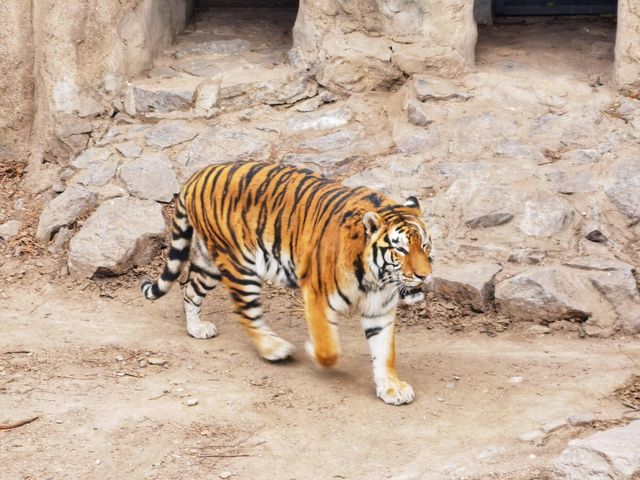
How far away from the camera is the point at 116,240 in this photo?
7.66 meters

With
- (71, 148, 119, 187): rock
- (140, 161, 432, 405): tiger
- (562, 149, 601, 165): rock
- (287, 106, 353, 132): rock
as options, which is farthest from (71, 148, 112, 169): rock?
(562, 149, 601, 165): rock

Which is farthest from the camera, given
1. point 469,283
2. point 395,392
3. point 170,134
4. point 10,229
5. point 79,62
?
point 79,62

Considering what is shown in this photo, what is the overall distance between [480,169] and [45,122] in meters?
3.63

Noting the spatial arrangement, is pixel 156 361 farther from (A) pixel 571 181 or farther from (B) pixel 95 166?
(A) pixel 571 181

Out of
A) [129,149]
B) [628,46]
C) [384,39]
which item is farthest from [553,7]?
[129,149]

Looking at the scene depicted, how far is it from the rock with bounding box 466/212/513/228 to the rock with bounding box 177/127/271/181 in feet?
5.80

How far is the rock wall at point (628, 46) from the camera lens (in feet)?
26.0

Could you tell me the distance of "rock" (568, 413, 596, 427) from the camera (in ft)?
17.6

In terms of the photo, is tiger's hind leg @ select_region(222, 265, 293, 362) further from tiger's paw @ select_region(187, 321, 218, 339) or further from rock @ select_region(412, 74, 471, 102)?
rock @ select_region(412, 74, 471, 102)

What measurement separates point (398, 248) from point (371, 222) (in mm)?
206

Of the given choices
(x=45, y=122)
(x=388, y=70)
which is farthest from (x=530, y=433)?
(x=45, y=122)

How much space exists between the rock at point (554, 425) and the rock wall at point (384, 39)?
148 inches

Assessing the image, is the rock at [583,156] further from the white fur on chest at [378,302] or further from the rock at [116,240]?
the rock at [116,240]

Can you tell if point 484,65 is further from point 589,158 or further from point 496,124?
point 589,158
